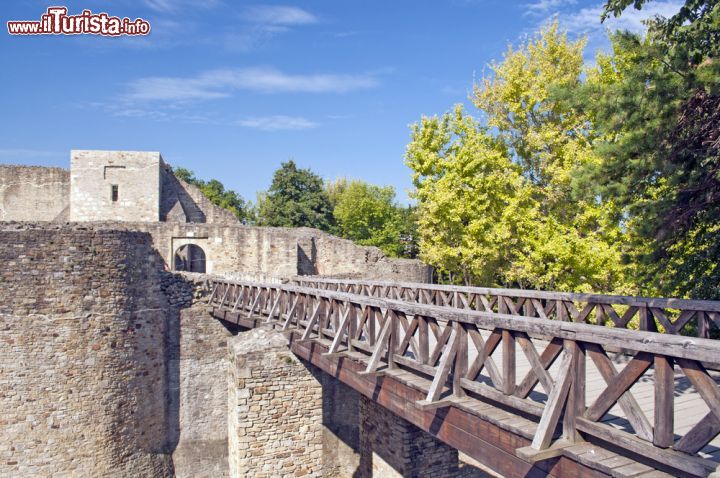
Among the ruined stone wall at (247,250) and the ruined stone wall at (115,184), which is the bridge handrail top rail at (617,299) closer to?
the ruined stone wall at (247,250)

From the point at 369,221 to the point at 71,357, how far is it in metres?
27.7

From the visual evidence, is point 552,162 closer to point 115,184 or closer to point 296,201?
point 115,184

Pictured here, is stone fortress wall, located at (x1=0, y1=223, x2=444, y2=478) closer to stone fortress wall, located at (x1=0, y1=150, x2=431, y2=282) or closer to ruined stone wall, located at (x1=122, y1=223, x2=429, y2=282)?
stone fortress wall, located at (x1=0, y1=150, x2=431, y2=282)

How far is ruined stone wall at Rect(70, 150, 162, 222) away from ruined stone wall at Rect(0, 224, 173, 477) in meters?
10.7

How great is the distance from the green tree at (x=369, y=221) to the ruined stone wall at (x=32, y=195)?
18.4 metres

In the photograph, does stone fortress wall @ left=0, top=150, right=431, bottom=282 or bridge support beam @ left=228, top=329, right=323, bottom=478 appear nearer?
bridge support beam @ left=228, top=329, right=323, bottom=478

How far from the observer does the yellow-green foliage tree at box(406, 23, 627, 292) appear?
15.4m

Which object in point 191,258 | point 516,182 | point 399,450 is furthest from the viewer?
point 191,258

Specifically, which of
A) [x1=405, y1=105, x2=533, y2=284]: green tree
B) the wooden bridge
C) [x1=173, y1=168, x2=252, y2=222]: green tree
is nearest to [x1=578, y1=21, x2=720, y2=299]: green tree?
the wooden bridge

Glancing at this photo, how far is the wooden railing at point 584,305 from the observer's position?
613 cm

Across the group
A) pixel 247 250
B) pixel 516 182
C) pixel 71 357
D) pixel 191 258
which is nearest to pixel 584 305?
pixel 516 182

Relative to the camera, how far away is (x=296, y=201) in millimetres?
39062

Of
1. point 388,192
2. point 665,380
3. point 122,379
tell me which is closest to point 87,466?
point 122,379

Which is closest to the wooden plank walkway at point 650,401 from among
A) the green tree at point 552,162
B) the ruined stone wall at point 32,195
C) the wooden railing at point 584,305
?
the wooden railing at point 584,305
